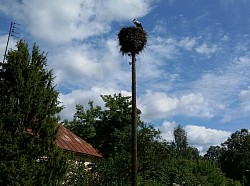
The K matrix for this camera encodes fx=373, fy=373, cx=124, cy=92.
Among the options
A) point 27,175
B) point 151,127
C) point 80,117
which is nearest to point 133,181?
point 27,175

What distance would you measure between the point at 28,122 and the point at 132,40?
6.67 meters

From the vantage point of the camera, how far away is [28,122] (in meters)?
Answer: 13.6

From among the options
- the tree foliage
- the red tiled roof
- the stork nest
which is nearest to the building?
the red tiled roof

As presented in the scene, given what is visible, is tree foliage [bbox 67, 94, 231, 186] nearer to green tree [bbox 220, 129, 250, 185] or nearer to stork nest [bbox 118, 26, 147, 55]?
stork nest [bbox 118, 26, 147, 55]

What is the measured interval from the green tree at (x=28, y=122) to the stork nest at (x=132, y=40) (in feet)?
15.7

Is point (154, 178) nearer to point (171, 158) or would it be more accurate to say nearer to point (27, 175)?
point (171, 158)

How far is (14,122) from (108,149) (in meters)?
22.4

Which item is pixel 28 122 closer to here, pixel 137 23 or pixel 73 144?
pixel 137 23

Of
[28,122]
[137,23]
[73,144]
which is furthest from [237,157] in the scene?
[28,122]

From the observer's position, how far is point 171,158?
2733cm

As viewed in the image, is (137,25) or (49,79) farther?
(137,25)

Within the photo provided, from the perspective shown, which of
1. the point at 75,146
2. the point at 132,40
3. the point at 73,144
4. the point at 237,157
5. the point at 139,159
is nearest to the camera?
the point at 132,40

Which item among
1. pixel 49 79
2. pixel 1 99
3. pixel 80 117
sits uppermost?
pixel 80 117

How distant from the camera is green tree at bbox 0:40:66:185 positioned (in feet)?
41.6
